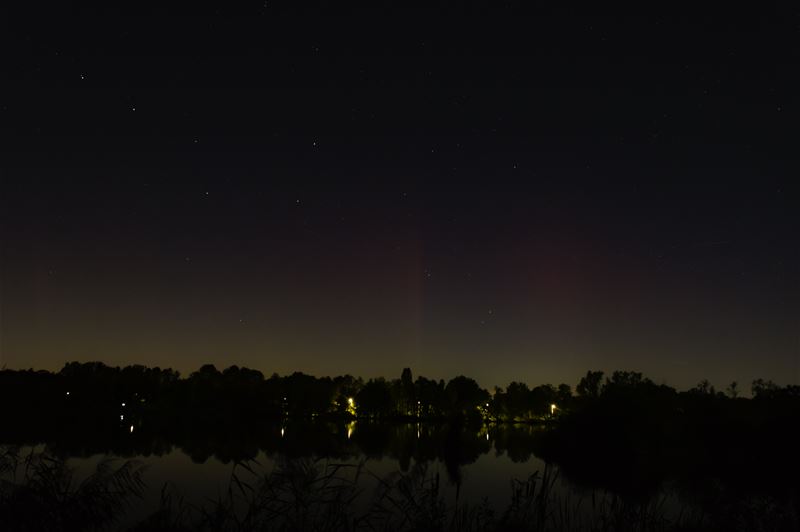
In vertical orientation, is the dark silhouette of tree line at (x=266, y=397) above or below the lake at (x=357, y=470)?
above

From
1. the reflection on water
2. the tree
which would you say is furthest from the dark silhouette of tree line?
the reflection on water

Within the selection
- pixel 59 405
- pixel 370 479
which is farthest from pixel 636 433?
pixel 59 405

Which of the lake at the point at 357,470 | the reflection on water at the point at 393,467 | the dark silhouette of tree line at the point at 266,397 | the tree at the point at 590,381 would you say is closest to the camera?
the lake at the point at 357,470

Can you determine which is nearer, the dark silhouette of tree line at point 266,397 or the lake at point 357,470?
the lake at point 357,470

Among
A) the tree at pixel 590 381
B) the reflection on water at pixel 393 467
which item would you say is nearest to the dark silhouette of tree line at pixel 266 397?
the tree at pixel 590 381

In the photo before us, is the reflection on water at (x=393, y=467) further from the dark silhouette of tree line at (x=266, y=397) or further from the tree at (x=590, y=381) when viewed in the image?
the tree at (x=590, y=381)

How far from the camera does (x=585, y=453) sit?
57438mm

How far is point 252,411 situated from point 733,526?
132 metres

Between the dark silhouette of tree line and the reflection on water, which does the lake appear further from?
the dark silhouette of tree line

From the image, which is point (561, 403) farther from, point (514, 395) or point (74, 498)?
point (74, 498)

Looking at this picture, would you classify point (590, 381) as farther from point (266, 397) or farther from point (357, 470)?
point (357, 470)

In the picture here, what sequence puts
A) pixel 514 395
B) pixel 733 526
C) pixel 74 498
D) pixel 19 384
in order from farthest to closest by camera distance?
pixel 514 395, pixel 19 384, pixel 733 526, pixel 74 498

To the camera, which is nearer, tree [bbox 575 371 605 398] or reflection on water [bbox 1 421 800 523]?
reflection on water [bbox 1 421 800 523]

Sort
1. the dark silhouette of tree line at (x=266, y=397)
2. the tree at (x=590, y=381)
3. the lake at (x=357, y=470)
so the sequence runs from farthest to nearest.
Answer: the tree at (x=590, y=381) → the dark silhouette of tree line at (x=266, y=397) → the lake at (x=357, y=470)
